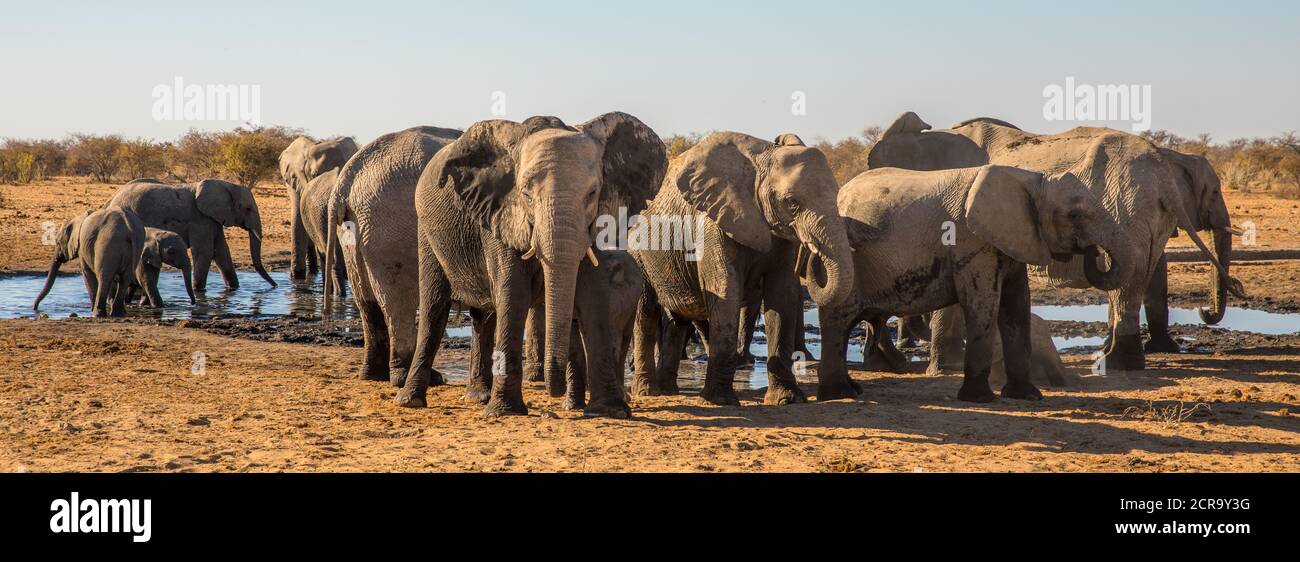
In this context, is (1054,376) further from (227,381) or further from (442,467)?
(227,381)

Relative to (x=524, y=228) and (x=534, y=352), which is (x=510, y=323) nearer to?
(x=524, y=228)

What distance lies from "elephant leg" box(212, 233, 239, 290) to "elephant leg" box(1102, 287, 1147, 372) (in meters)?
13.6

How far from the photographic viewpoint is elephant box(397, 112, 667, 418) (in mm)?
7793

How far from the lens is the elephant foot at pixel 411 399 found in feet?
30.3

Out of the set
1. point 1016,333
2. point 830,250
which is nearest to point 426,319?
point 830,250

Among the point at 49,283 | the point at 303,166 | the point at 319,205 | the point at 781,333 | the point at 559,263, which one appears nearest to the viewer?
the point at 559,263

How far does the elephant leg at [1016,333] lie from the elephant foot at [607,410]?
10.3 ft

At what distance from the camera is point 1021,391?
32.2 feet

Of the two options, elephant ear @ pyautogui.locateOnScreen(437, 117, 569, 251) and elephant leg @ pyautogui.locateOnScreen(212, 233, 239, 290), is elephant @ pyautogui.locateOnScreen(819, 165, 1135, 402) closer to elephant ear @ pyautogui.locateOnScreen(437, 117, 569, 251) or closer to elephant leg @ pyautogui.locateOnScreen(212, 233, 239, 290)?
elephant ear @ pyautogui.locateOnScreen(437, 117, 569, 251)

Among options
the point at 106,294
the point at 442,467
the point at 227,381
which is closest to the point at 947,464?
the point at 442,467

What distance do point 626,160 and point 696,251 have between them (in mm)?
1042

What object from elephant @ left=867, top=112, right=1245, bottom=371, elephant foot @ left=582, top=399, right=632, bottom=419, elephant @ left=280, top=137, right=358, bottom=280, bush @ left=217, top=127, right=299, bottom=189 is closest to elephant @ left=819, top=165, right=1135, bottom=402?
elephant @ left=867, top=112, right=1245, bottom=371

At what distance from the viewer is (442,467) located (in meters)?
7.04

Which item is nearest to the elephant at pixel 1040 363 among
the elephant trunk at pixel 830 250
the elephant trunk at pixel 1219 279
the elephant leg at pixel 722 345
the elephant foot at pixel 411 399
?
the elephant trunk at pixel 830 250
